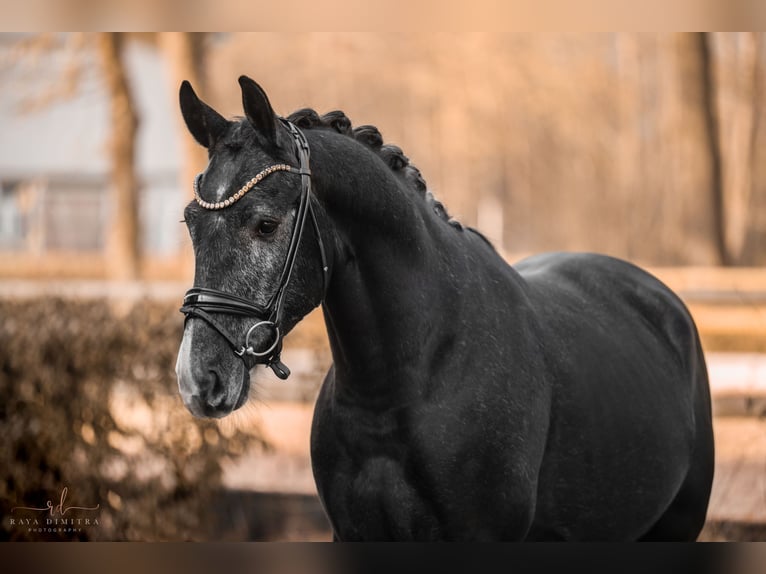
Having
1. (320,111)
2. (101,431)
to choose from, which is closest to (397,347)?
(101,431)

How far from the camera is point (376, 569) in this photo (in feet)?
10.9

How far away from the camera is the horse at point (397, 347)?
7.11 feet

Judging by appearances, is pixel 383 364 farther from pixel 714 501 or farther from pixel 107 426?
pixel 714 501

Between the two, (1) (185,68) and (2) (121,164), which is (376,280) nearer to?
(1) (185,68)

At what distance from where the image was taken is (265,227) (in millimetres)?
2195

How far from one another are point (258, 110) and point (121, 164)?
20.8ft

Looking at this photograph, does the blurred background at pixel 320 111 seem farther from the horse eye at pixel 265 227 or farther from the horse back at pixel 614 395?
the horse eye at pixel 265 227

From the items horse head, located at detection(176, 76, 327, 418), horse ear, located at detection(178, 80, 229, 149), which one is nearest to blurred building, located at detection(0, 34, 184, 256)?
horse ear, located at detection(178, 80, 229, 149)

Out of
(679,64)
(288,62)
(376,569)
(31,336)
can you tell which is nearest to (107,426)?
(31,336)

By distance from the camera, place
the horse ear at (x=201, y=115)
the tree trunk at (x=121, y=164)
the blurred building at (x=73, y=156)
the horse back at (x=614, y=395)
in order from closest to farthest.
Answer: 1. the horse ear at (x=201, y=115)
2. the horse back at (x=614, y=395)
3. the blurred building at (x=73, y=156)
4. the tree trunk at (x=121, y=164)

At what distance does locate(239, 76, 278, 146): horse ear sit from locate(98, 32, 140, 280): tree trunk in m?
6.19

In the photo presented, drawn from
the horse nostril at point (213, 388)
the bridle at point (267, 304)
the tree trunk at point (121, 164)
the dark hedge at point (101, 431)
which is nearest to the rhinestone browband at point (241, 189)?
the bridle at point (267, 304)

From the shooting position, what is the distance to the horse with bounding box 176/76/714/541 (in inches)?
85.4
